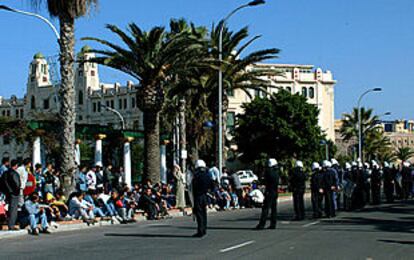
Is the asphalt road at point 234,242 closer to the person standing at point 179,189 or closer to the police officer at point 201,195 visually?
the police officer at point 201,195

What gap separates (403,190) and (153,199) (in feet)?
48.4

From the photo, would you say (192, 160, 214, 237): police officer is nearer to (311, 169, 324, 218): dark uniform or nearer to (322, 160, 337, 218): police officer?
(311, 169, 324, 218): dark uniform

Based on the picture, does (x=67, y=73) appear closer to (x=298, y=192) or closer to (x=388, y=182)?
(x=298, y=192)

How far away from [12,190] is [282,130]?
49477 mm

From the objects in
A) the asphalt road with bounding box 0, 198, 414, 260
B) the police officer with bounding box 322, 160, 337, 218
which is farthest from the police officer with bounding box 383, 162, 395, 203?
the asphalt road with bounding box 0, 198, 414, 260

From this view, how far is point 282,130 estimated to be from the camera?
65.9 meters

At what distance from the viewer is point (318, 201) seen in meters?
22.2

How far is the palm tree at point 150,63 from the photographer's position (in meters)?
30.5

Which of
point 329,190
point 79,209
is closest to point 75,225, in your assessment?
point 79,209

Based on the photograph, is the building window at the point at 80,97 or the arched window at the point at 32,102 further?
the arched window at the point at 32,102

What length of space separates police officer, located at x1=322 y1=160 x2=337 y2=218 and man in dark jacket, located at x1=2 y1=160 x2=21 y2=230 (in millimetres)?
9515

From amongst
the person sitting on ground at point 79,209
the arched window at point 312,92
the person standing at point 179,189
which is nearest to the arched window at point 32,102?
the arched window at point 312,92

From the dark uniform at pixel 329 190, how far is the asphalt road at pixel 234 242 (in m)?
0.96

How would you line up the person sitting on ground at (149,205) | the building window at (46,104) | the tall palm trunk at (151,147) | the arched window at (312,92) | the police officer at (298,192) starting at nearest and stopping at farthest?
the police officer at (298,192)
the person sitting on ground at (149,205)
the tall palm trunk at (151,147)
the arched window at (312,92)
the building window at (46,104)
